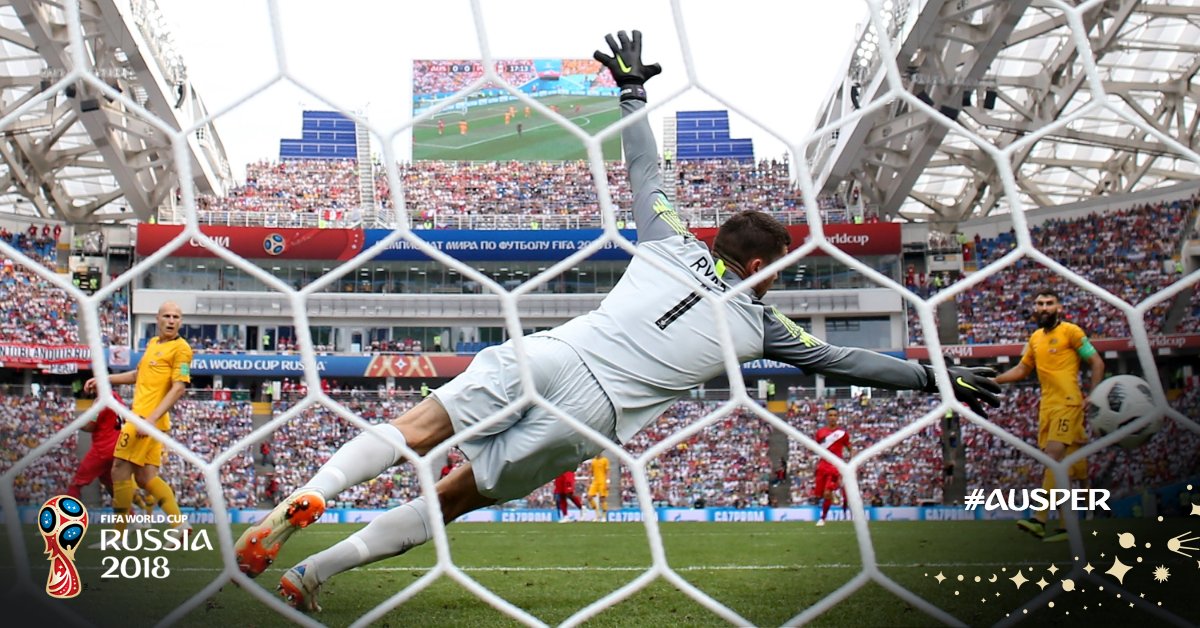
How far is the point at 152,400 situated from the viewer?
134 inches

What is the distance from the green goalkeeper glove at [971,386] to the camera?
224 centimetres

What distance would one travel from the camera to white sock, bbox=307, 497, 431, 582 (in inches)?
82.7

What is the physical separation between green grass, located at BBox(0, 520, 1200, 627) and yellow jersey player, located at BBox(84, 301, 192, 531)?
680 millimetres

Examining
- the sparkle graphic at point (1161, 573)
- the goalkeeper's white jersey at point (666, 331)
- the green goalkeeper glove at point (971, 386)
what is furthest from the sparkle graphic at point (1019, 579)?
the goalkeeper's white jersey at point (666, 331)

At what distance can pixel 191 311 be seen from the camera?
4703mm

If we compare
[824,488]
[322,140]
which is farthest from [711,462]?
[322,140]

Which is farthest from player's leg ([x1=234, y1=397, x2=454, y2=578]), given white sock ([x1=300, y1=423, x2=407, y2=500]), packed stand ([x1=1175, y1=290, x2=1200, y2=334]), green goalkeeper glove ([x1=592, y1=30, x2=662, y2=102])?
packed stand ([x1=1175, y1=290, x2=1200, y2=334])

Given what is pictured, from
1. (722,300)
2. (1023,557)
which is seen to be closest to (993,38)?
(1023,557)

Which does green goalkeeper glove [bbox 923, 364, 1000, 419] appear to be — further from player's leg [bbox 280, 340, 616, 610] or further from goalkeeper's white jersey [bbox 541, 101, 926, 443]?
player's leg [bbox 280, 340, 616, 610]

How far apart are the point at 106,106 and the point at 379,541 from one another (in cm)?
178

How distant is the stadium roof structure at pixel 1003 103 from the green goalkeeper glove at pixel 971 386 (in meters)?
0.56

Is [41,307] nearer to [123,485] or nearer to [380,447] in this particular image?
[123,485]

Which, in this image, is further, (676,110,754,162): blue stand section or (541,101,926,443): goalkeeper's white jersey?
(676,110,754,162): blue stand section

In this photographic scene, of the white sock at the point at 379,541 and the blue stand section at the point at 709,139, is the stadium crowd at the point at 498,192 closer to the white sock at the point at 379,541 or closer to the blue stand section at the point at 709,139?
the blue stand section at the point at 709,139
